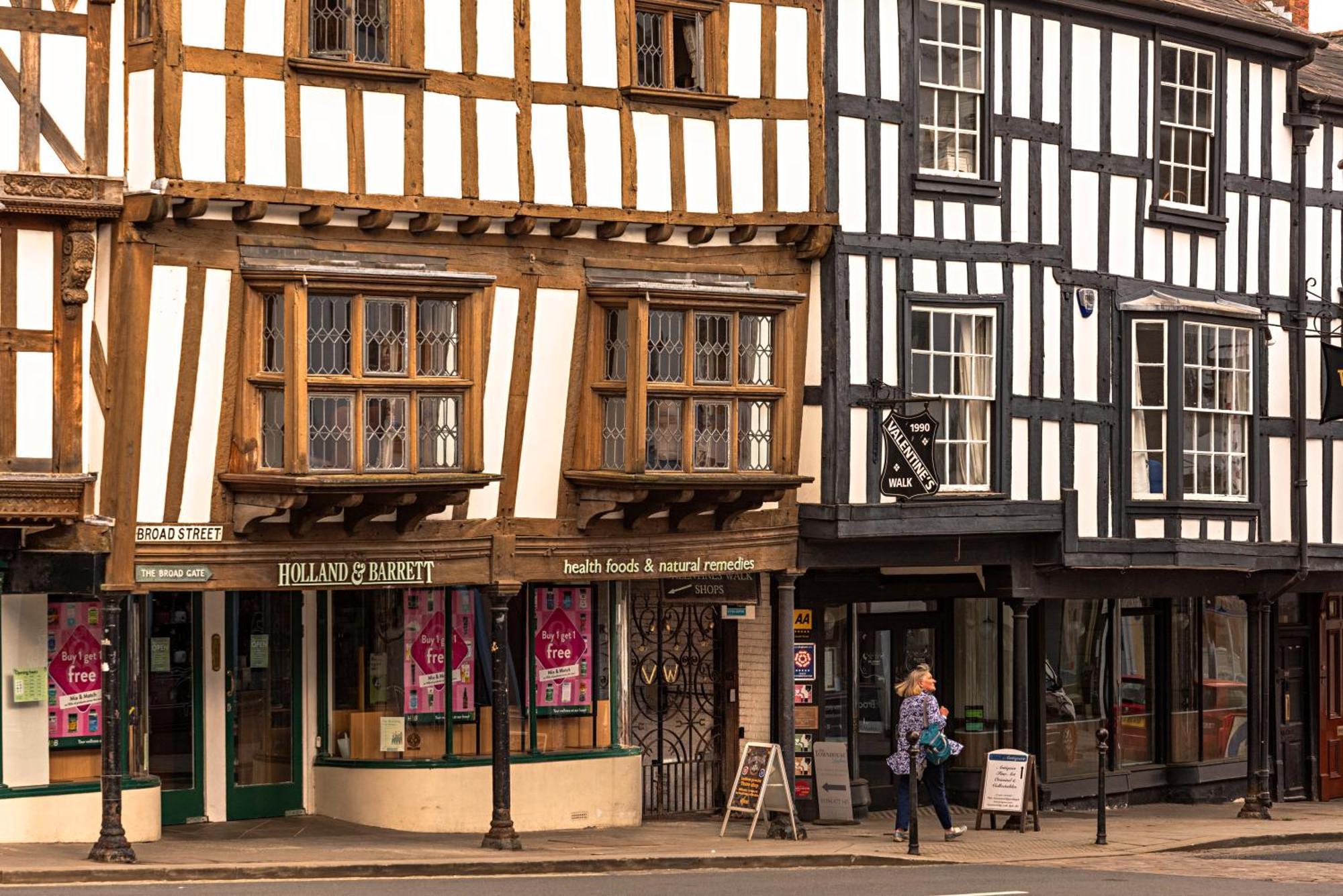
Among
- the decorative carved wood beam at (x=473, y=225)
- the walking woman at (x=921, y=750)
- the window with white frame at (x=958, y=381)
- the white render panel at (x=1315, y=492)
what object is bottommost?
the walking woman at (x=921, y=750)

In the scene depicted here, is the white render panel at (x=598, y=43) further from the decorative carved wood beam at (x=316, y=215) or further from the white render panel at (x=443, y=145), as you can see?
the decorative carved wood beam at (x=316, y=215)

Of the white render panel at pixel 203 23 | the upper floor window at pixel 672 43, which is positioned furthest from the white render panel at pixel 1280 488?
the white render panel at pixel 203 23

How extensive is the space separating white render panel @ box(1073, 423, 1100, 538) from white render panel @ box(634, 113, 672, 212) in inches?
234

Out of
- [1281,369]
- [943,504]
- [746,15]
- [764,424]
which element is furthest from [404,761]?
[1281,369]

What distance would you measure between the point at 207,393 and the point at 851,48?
301 inches

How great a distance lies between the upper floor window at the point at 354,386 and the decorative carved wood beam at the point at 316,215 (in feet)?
2.21

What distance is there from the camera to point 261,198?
739 inches

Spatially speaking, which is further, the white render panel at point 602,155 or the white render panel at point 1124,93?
the white render panel at point 1124,93

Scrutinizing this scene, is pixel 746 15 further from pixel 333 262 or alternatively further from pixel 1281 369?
pixel 1281 369

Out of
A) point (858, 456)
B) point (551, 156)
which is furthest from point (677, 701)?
point (551, 156)

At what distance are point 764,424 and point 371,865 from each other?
19.8 feet

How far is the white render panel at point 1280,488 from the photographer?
26.3 metres

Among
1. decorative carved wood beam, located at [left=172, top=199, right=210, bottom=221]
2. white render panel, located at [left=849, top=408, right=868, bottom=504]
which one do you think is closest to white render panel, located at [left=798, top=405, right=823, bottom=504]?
white render panel, located at [left=849, top=408, right=868, bottom=504]

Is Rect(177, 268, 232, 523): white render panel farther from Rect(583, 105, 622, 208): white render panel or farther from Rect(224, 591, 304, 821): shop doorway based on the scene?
Rect(583, 105, 622, 208): white render panel
